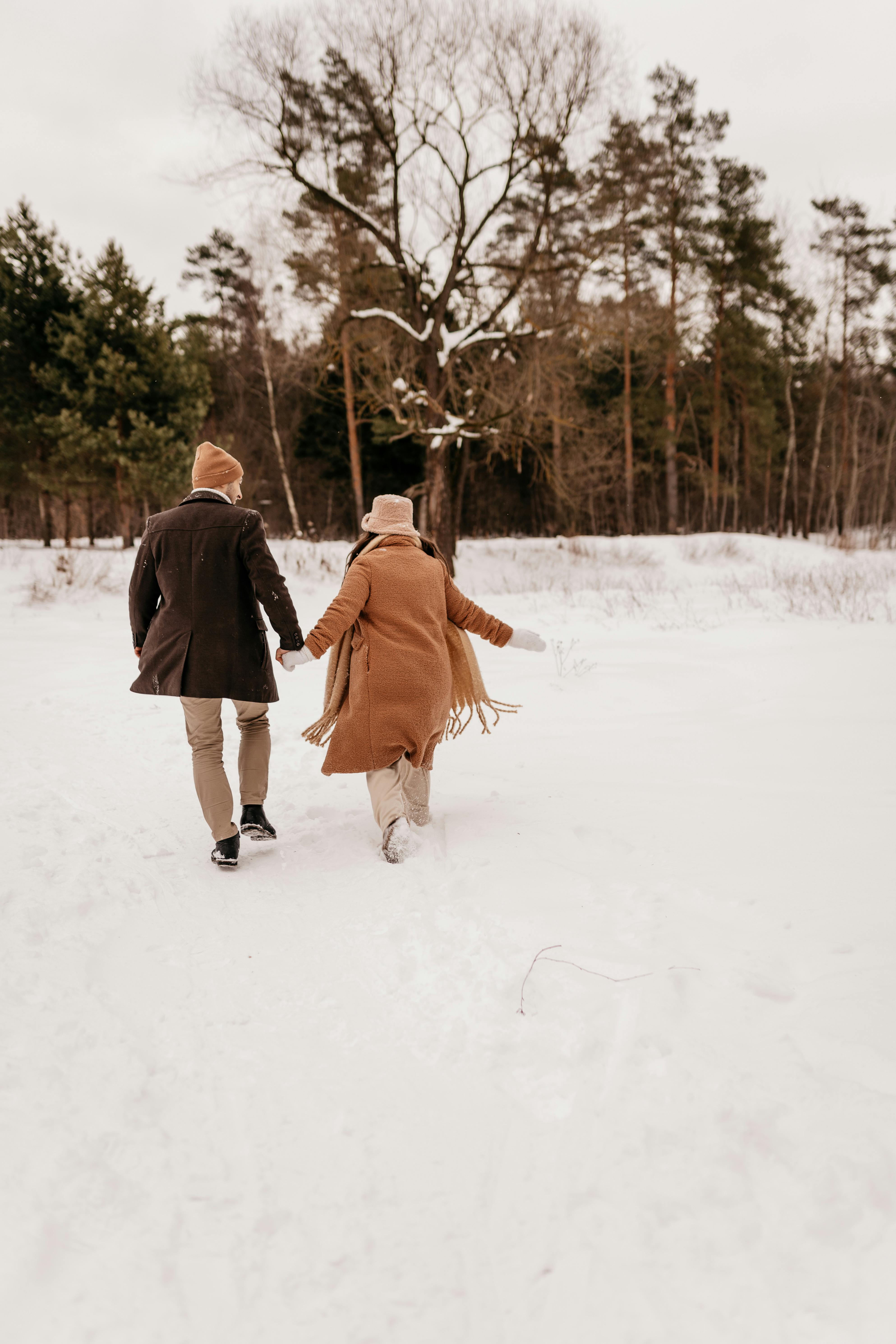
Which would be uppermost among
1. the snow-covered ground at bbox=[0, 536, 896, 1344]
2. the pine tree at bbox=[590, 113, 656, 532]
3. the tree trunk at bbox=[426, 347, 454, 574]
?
the pine tree at bbox=[590, 113, 656, 532]

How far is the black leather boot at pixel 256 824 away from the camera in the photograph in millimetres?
3811

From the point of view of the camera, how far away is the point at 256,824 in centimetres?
386

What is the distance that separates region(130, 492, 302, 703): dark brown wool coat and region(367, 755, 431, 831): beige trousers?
2.31ft

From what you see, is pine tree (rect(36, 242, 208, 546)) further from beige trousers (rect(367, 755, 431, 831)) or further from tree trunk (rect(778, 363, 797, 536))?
tree trunk (rect(778, 363, 797, 536))

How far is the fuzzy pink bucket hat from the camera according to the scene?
12.4 ft

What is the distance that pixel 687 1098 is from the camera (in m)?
2.02

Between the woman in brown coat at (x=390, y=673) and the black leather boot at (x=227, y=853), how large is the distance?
558 mm

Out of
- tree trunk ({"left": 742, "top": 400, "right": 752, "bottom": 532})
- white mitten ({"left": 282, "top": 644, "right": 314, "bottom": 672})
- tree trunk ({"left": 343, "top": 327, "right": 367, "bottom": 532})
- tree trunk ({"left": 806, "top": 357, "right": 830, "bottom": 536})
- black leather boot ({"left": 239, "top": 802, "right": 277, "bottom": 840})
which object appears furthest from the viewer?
tree trunk ({"left": 806, "top": 357, "right": 830, "bottom": 536})

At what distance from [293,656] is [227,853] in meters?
1.00

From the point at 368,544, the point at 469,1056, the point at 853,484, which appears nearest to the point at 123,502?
the point at 368,544

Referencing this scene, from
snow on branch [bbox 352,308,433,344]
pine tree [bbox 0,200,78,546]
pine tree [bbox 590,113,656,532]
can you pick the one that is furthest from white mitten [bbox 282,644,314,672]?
pine tree [bbox 0,200,78,546]

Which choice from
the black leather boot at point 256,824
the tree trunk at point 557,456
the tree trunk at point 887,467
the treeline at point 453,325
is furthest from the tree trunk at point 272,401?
the tree trunk at point 887,467

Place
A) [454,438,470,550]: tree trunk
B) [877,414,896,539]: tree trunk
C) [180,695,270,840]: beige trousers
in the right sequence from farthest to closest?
[877,414,896,539]: tree trunk < [454,438,470,550]: tree trunk < [180,695,270,840]: beige trousers

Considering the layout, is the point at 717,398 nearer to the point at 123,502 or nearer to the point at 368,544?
the point at 123,502
